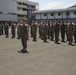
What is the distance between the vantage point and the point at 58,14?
70438 mm

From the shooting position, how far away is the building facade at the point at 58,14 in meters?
66.8

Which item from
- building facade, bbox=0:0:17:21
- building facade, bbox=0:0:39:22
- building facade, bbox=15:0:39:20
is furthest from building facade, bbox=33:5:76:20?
building facade, bbox=15:0:39:20

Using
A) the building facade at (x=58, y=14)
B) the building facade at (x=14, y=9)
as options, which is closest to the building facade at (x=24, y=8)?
the building facade at (x=14, y=9)

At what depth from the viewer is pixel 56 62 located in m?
11.6

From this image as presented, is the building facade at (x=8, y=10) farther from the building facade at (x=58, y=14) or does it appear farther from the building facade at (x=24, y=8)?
the building facade at (x=58, y=14)

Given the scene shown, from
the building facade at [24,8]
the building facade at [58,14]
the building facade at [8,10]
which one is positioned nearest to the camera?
the building facade at [58,14]

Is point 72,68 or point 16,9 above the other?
point 16,9

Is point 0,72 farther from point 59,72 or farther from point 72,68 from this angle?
point 72,68

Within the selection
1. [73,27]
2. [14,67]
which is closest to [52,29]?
[73,27]

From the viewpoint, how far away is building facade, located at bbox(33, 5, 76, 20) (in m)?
66.8

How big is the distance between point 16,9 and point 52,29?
73.5 metres

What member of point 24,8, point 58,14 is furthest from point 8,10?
point 58,14

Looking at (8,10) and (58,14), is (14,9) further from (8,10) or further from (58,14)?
(58,14)

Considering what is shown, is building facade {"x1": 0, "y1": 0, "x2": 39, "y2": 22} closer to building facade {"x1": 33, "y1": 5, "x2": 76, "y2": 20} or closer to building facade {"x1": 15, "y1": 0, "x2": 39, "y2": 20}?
building facade {"x1": 15, "y1": 0, "x2": 39, "y2": 20}
